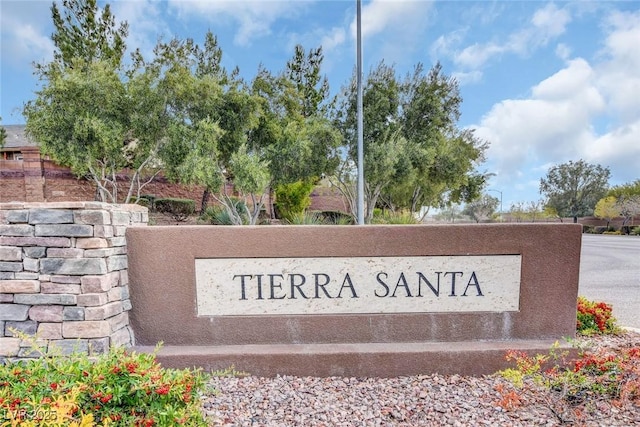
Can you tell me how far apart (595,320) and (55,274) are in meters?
5.42

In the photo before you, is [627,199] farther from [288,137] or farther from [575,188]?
[288,137]

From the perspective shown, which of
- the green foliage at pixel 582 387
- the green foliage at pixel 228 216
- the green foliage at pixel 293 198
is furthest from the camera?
the green foliage at pixel 293 198

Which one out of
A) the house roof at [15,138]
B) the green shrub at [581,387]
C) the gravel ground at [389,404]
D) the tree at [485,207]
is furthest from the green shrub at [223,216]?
the tree at [485,207]

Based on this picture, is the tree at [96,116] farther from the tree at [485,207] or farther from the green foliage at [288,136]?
the tree at [485,207]

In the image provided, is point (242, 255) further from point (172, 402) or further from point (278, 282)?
point (172, 402)

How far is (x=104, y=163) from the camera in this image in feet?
37.5

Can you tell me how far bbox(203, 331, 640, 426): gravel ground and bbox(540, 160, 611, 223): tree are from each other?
46358 millimetres

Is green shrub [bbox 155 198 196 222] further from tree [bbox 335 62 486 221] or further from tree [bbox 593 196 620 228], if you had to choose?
tree [bbox 593 196 620 228]

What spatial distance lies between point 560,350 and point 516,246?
1.01 metres

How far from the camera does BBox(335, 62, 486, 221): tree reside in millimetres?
12273

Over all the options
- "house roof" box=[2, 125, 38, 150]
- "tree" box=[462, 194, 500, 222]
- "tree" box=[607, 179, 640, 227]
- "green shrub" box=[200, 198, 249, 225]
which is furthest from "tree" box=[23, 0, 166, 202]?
"tree" box=[607, 179, 640, 227]

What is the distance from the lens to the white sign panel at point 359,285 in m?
3.21

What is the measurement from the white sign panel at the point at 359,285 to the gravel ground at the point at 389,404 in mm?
605

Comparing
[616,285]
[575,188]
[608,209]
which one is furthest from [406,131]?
[575,188]
